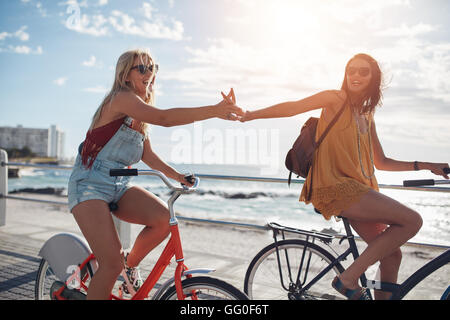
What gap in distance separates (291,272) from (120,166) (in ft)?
4.58

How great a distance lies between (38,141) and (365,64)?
12799 cm

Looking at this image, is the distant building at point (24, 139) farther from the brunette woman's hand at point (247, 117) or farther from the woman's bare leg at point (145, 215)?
the brunette woman's hand at point (247, 117)

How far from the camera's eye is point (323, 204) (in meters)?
2.63

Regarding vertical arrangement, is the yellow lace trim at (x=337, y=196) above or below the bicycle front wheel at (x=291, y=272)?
above

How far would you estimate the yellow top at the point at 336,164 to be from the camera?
2.56 m

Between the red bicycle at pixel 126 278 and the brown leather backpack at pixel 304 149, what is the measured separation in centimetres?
66

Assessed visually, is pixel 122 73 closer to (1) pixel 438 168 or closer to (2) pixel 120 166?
(2) pixel 120 166

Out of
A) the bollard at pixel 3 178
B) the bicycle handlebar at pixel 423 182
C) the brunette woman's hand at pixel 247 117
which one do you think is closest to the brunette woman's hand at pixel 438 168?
the bicycle handlebar at pixel 423 182

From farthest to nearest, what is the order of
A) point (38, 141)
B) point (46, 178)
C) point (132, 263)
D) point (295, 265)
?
1. point (38, 141)
2. point (46, 178)
3. point (295, 265)
4. point (132, 263)

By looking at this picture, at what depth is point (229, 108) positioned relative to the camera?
2.38 metres

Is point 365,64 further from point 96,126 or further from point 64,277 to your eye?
point 64,277

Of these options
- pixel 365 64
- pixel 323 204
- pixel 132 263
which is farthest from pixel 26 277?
pixel 365 64

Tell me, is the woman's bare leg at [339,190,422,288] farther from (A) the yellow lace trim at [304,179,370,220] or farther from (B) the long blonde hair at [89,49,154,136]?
(B) the long blonde hair at [89,49,154,136]

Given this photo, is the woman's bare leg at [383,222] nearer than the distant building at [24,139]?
Yes
